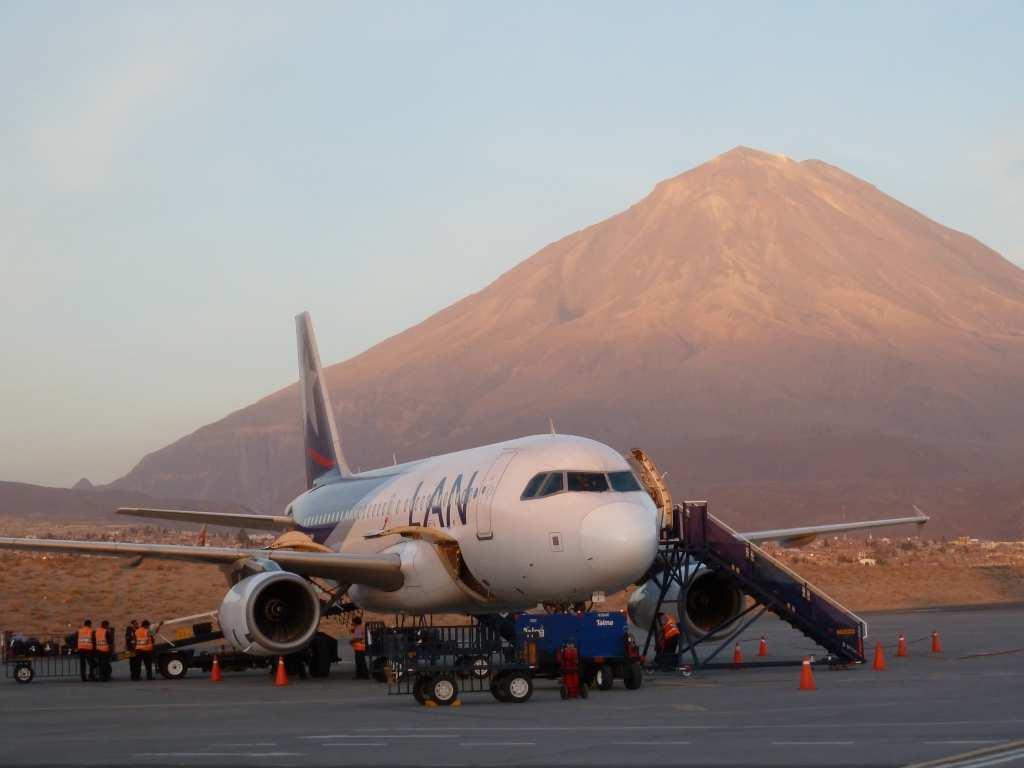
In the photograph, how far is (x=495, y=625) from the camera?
98.9 feet

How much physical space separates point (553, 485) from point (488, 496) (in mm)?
1518

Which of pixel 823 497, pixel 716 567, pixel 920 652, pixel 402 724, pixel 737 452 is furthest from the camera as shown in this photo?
pixel 737 452

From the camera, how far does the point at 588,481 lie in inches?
1017

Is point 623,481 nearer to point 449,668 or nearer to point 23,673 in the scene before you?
→ point 449,668

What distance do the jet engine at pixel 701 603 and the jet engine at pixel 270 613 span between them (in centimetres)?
619

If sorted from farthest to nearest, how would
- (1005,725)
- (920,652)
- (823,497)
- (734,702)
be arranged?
1. (823,497)
2. (920,652)
3. (734,702)
4. (1005,725)

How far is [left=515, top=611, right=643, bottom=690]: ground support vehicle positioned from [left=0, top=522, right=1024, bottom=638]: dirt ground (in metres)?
27.3

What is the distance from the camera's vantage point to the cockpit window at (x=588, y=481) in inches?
1014

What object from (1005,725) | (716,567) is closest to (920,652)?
(716,567)

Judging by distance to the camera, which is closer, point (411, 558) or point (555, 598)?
point (555, 598)

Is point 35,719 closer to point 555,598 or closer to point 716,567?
point 555,598

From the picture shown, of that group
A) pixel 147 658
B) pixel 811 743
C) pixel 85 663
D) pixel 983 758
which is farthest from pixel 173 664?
pixel 983 758

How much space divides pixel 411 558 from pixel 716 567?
18.2 ft

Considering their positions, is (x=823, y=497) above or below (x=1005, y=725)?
above
